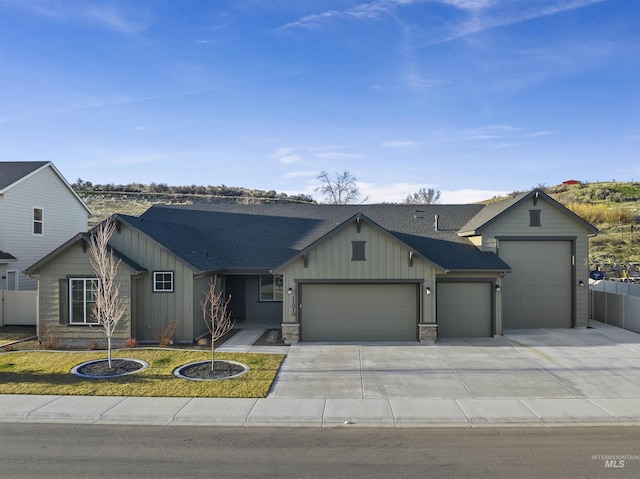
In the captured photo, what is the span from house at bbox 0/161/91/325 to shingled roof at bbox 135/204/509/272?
6.29 metres

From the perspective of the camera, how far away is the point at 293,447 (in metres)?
8.04

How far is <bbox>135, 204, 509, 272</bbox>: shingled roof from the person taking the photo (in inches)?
704

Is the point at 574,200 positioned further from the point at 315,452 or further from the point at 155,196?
the point at 315,452

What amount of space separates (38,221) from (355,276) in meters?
18.0

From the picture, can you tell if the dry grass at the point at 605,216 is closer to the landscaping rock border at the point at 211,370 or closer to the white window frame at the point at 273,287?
the white window frame at the point at 273,287

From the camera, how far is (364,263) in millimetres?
16672

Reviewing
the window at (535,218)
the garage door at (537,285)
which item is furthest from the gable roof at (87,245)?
the window at (535,218)

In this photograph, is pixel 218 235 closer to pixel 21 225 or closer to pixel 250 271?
pixel 250 271

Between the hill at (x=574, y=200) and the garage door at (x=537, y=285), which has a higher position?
the hill at (x=574, y=200)

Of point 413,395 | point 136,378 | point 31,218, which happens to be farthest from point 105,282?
point 31,218

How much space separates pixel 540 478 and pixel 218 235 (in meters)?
16.8

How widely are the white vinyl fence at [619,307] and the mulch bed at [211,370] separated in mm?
15599

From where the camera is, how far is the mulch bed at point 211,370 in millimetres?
12047

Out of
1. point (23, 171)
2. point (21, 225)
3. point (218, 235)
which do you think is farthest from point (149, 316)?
point (23, 171)
